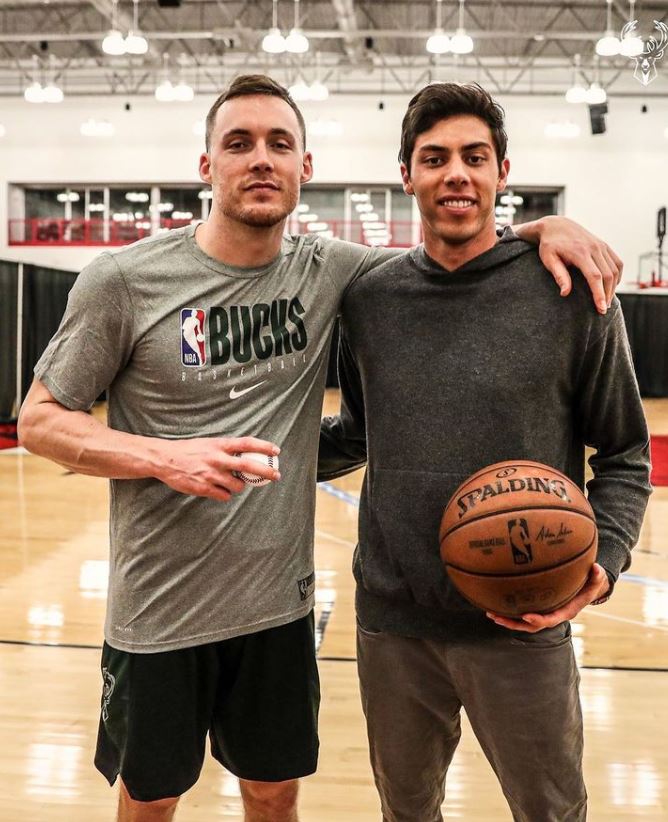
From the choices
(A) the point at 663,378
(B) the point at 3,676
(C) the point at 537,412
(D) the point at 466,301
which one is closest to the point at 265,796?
(C) the point at 537,412

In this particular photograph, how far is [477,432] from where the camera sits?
1658 mm

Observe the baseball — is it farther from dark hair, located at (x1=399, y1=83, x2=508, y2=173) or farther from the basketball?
dark hair, located at (x1=399, y1=83, x2=508, y2=173)

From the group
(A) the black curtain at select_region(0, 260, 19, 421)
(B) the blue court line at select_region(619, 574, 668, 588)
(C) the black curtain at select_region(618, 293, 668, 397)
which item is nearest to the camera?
(B) the blue court line at select_region(619, 574, 668, 588)

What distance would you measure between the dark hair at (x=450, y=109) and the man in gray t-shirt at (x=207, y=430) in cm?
22

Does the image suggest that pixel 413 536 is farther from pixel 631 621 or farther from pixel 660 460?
pixel 660 460

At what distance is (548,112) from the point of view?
58.4ft

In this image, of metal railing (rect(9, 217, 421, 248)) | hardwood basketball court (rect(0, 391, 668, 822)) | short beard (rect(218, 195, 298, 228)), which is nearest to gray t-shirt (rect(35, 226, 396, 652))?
short beard (rect(218, 195, 298, 228))

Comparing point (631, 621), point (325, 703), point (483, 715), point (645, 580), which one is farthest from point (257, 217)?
point (645, 580)

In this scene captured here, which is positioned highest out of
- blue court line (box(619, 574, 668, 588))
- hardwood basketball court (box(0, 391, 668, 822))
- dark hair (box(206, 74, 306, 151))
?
dark hair (box(206, 74, 306, 151))

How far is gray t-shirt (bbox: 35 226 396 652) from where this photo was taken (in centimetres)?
170

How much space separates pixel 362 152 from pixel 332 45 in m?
2.19

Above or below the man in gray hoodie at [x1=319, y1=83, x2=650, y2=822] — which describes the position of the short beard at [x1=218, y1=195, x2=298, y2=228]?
above

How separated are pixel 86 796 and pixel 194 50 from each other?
1743 centimetres

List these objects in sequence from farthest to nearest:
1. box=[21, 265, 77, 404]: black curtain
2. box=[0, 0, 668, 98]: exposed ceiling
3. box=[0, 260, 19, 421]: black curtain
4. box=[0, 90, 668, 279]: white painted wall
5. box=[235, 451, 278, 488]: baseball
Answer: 1. box=[0, 90, 668, 279]: white painted wall
2. box=[0, 0, 668, 98]: exposed ceiling
3. box=[21, 265, 77, 404]: black curtain
4. box=[0, 260, 19, 421]: black curtain
5. box=[235, 451, 278, 488]: baseball
